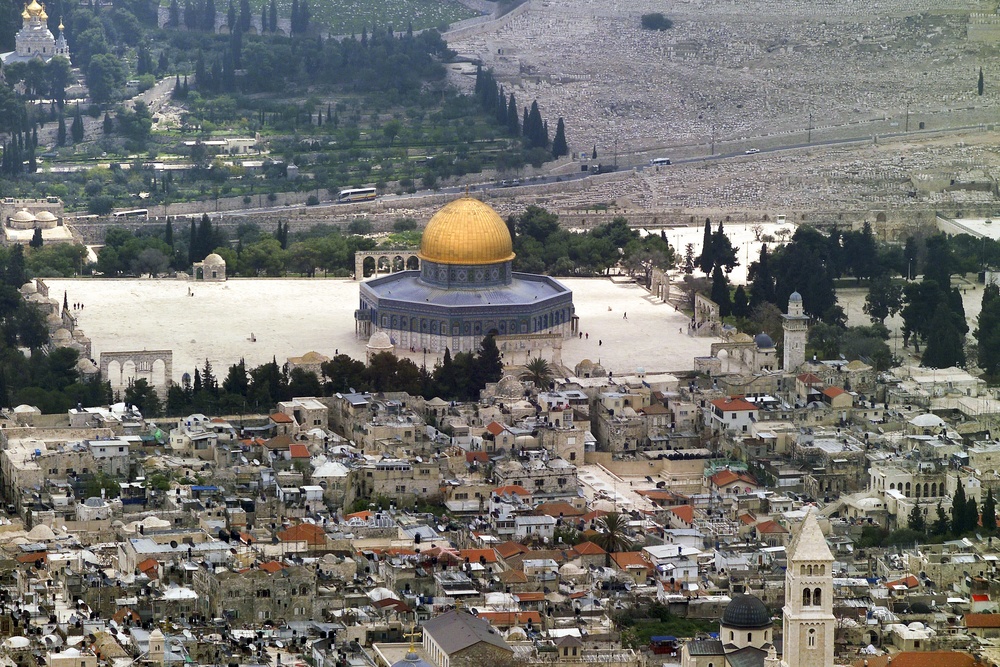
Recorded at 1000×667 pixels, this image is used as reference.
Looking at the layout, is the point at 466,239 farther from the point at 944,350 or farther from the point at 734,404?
the point at 734,404

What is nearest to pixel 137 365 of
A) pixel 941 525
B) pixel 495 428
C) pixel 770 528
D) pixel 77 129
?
pixel 495 428

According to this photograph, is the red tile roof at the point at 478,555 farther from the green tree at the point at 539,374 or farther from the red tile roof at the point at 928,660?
the green tree at the point at 539,374

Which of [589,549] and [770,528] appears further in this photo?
[770,528]

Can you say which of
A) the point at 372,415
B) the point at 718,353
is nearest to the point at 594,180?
the point at 718,353


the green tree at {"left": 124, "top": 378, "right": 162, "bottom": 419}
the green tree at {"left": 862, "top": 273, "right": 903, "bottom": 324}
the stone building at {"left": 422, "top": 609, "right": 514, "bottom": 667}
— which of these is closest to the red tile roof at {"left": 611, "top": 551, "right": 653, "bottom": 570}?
the stone building at {"left": 422, "top": 609, "right": 514, "bottom": 667}

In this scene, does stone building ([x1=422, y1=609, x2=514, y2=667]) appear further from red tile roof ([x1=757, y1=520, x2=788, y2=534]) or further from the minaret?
the minaret

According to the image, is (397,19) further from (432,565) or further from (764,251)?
(432,565)
